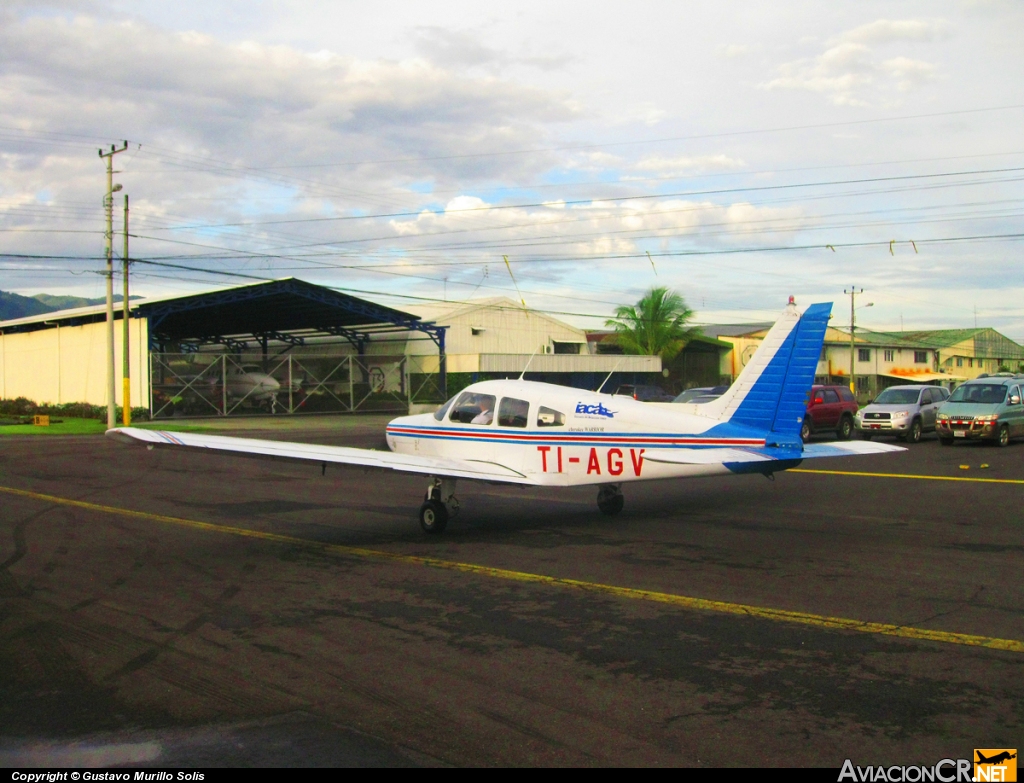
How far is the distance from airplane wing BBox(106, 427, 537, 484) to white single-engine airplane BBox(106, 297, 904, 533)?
16 mm

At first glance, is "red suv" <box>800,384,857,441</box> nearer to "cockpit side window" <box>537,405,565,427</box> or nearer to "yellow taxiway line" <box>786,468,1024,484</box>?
"yellow taxiway line" <box>786,468,1024,484</box>

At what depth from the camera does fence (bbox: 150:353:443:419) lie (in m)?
43.4

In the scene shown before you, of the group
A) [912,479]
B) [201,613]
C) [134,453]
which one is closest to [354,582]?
[201,613]

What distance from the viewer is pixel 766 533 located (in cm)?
1162

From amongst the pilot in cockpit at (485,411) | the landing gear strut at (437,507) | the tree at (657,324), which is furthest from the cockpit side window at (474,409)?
the tree at (657,324)

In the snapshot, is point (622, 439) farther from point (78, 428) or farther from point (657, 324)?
point (657, 324)

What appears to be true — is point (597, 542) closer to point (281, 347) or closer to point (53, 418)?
point (53, 418)

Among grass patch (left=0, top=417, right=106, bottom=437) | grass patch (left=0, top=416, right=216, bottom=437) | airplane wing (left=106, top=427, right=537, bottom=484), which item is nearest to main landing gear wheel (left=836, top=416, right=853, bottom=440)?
airplane wing (left=106, top=427, right=537, bottom=484)

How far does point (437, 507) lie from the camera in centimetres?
1201

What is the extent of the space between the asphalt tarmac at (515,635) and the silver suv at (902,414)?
14.5m

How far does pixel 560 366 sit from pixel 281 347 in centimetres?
2253

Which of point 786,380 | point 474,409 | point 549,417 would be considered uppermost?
point 786,380

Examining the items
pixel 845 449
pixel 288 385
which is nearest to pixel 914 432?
pixel 845 449

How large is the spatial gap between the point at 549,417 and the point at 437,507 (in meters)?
1.99
